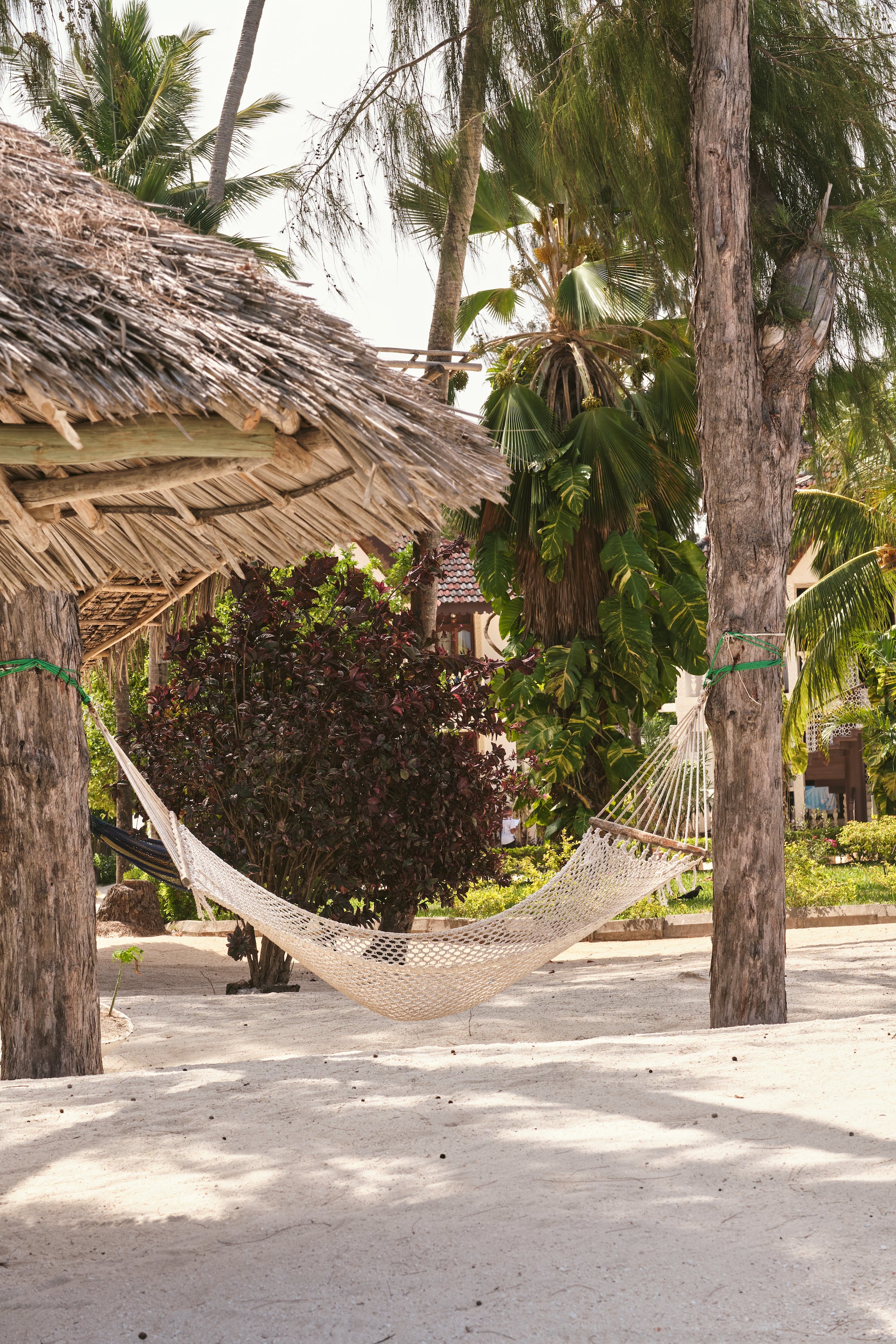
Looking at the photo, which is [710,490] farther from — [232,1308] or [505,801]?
[232,1308]

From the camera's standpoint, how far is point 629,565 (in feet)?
26.9

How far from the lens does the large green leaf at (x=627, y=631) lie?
27.3ft

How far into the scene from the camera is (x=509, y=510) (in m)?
8.65

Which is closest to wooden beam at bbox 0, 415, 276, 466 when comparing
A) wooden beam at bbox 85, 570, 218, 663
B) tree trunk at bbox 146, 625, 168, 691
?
wooden beam at bbox 85, 570, 218, 663

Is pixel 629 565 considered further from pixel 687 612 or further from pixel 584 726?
pixel 584 726

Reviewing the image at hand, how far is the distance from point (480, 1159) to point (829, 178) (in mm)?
4325

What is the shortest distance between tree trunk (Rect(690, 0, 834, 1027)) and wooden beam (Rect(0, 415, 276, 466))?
264cm

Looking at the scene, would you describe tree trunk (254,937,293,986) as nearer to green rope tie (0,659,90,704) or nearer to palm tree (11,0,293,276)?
green rope tie (0,659,90,704)

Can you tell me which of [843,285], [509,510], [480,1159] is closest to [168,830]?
[480,1159]

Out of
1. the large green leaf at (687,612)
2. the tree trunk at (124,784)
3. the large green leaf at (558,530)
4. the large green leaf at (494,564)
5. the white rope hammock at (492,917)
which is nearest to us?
the white rope hammock at (492,917)

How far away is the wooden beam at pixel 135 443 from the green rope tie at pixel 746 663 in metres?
2.64

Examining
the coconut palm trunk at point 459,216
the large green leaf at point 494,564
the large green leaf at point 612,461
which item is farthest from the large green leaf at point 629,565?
the coconut palm trunk at point 459,216

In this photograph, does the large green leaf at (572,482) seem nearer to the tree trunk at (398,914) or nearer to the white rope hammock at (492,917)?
the tree trunk at (398,914)

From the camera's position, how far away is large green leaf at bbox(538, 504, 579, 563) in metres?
8.27
